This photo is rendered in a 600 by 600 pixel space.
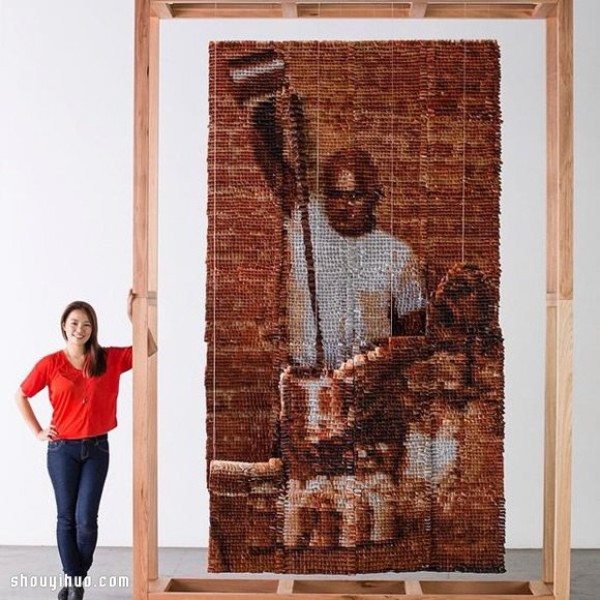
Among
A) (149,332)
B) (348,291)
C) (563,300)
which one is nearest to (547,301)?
(563,300)

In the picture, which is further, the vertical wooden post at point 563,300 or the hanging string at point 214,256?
the hanging string at point 214,256

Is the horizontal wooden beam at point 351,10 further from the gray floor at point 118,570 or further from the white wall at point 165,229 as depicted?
the gray floor at point 118,570

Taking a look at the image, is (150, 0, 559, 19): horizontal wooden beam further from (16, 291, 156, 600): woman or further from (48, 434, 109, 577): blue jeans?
(48, 434, 109, 577): blue jeans

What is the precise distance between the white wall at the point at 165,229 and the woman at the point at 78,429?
116 centimetres

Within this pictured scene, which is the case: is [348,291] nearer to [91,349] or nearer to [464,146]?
[464,146]

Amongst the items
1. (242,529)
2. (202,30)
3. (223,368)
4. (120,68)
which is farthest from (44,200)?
(242,529)

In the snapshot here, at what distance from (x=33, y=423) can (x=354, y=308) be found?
4.27 ft

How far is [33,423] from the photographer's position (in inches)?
158

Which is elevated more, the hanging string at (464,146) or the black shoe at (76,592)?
the hanging string at (464,146)

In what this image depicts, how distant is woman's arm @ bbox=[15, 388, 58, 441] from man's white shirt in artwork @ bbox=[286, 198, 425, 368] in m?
0.95

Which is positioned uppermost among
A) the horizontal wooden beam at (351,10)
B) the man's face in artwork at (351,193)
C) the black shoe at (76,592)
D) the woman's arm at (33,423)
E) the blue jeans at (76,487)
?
the horizontal wooden beam at (351,10)

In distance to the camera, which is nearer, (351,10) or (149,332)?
(149,332)

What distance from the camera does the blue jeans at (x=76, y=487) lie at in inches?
154

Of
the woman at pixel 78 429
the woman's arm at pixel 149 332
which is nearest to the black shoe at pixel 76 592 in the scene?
the woman at pixel 78 429
